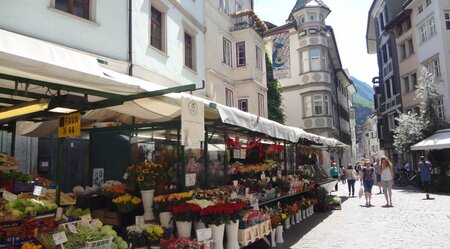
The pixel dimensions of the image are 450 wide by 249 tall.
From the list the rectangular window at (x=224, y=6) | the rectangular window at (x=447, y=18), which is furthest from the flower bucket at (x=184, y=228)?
the rectangular window at (x=447, y=18)

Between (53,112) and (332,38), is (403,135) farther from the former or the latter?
(53,112)

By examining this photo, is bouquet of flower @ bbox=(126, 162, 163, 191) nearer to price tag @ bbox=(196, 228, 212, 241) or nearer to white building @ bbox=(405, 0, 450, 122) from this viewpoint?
price tag @ bbox=(196, 228, 212, 241)

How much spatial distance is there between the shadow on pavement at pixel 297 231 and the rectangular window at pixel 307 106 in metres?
24.7

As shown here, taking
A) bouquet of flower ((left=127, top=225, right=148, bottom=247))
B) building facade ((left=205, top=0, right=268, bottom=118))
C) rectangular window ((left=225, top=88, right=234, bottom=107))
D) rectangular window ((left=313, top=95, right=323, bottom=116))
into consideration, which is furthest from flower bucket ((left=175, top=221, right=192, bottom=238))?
rectangular window ((left=313, top=95, right=323, bottom=116))

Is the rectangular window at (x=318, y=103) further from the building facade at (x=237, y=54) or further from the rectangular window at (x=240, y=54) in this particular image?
the rectangular window at (x=240, y=54)

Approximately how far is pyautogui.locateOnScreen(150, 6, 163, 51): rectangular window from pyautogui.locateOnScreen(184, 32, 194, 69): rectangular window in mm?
2117

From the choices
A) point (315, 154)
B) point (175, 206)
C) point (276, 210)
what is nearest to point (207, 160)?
point (175, 206)

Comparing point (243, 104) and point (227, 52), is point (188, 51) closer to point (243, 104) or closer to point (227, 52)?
point (227, 52)

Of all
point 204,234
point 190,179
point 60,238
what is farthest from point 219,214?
point 60,238

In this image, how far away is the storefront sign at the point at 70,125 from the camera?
213 inches

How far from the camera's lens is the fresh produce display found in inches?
175

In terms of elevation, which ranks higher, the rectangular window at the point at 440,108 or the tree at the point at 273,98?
the tree at the point at 273,98

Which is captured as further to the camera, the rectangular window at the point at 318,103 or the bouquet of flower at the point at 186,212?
the rectangular window at the point at 318,103

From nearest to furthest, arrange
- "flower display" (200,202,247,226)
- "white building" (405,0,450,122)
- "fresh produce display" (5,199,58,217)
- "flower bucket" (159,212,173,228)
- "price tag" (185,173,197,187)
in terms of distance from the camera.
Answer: "fresh produce display" (5,199,58,217) → "flower display" (200,202,247,226) → "flower bucket" (159,212,173,228) → "price tag" (185,173,197,187) → "white building" (405,0,450,122)
